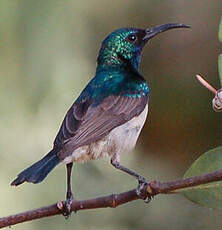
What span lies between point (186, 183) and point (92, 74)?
8.43 ft

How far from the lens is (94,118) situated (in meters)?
3.38

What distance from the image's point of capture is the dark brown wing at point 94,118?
10.6 feet

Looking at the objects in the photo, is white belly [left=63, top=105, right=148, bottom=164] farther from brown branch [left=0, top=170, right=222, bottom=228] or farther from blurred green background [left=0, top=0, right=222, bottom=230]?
brown branch [left=0, top=170, right=222, bottom=228]

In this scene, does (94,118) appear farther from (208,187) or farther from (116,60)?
(208,187)

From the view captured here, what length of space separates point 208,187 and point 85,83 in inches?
81.3

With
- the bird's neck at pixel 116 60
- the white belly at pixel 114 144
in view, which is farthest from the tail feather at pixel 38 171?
the bird's neck at pixel 116 60

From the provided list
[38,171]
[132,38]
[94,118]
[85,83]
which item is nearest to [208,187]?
[38,171]

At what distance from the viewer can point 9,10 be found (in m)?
4.19

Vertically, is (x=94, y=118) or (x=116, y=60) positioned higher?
(x=116, y=60)

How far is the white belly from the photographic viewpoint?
3355mm

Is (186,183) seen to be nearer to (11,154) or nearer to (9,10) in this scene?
(11,154)

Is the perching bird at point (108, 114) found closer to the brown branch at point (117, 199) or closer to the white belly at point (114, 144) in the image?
the white belly at point (114, 144)

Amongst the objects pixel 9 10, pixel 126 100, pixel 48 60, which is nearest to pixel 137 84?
pixel 126 100

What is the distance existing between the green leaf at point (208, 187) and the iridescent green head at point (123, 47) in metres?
1.69
